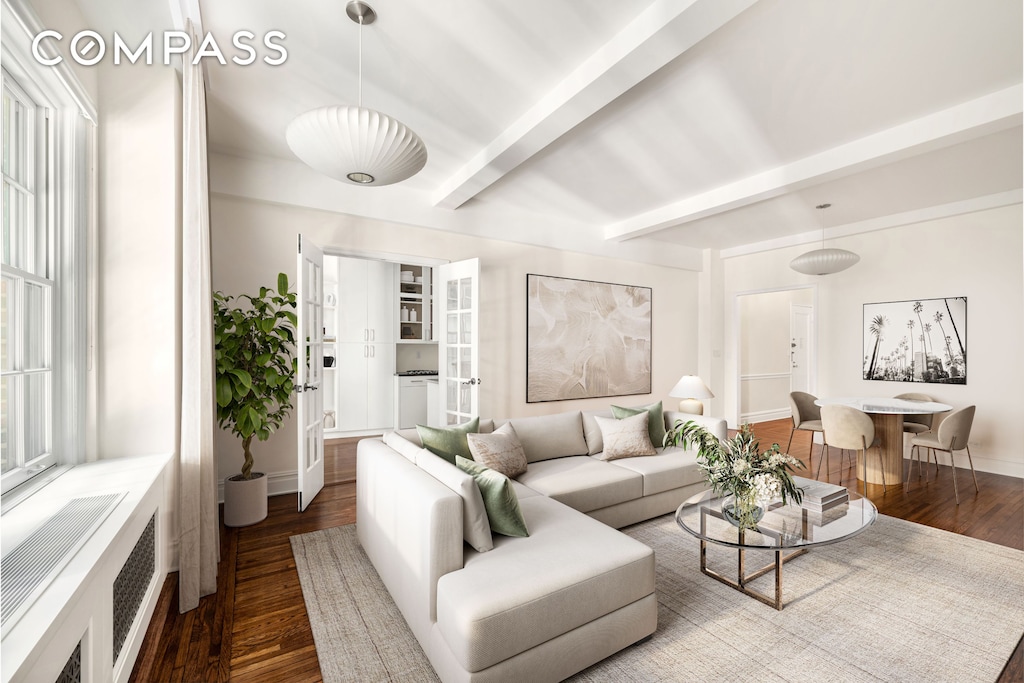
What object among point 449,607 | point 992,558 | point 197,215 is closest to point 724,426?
point 992,558

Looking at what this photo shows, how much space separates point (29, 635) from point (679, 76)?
10.7ft

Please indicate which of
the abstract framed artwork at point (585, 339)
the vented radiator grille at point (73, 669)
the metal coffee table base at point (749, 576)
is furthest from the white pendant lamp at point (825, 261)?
the vented radiator grille at point (73, 669)

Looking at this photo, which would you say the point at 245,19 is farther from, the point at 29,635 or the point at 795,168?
the point at 795,168

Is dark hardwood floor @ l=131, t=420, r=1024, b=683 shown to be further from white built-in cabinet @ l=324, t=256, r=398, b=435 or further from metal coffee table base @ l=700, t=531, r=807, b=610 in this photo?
white built-in cabinet @ l=324, t=256, r=398, b=435

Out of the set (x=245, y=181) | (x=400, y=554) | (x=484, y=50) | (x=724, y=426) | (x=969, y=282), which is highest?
(x=484, y=50)

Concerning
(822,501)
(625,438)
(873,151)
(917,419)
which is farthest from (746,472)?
(917,419)

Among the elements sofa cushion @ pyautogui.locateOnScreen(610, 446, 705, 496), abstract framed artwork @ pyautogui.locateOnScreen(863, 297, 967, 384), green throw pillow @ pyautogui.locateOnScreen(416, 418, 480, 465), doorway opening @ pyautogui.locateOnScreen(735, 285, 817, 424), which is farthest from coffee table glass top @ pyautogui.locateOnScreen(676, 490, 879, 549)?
doorway opening @ pyautogui.locateOnScreen(735, 285, 817, 424)

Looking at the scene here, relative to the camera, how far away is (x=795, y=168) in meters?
3.65

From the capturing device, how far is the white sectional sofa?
1533 mm

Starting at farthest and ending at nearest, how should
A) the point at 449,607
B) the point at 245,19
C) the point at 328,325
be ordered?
1. the point at 328,325
2. the point at 245,19
3. the point at 449,607

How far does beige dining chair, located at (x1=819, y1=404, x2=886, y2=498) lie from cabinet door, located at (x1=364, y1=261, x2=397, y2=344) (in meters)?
5.04

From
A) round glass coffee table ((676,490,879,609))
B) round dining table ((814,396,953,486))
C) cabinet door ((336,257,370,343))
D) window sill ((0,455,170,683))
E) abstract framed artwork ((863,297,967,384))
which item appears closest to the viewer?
window sill ((0,455,170,683))

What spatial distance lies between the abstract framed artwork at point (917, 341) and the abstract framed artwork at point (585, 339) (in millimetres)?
2481

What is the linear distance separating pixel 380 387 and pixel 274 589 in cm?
402
